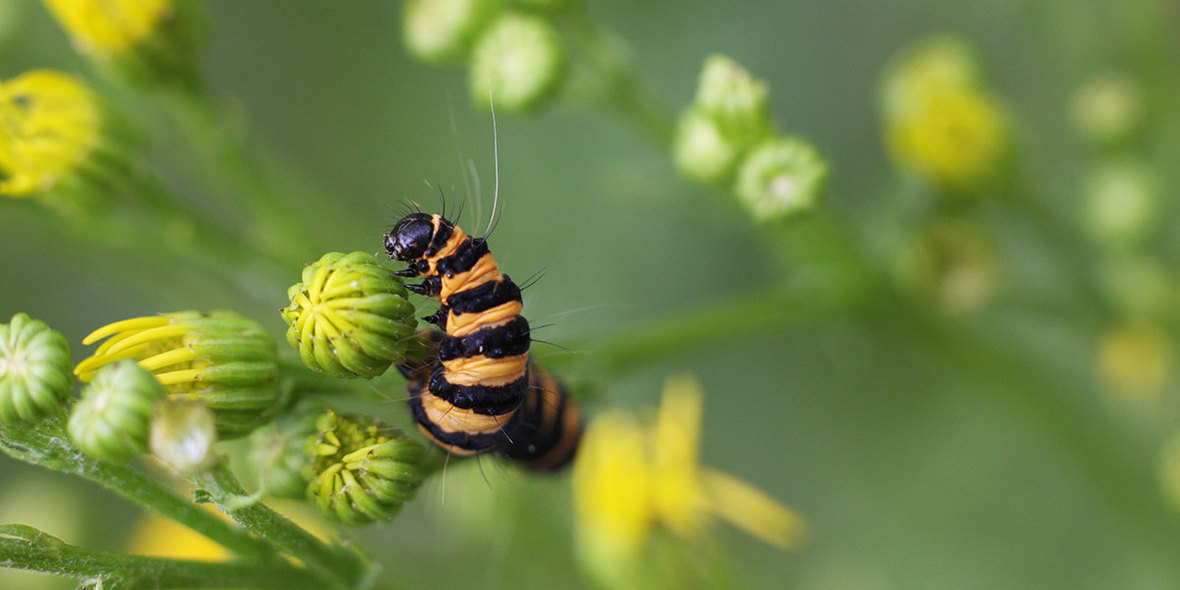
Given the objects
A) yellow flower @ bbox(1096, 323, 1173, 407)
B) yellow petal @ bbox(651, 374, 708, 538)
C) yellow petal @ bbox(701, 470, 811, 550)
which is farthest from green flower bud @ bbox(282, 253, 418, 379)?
yellow flower @ bbox(1096, 323, 1173, 407)

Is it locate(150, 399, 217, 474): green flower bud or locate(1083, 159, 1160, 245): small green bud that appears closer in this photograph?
locate(150, 399, 217, 474): green flower bud

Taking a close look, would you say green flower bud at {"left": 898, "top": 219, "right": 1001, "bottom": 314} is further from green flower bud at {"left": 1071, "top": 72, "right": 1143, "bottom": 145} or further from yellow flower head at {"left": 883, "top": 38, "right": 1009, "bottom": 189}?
green flower bud at {"left": 1071, "top": 72, "right": 1143, "bottom": 145}

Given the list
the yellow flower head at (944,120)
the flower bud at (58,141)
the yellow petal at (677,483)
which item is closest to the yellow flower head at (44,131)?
the flower bud at (58,141)

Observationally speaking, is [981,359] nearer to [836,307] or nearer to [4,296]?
[836,307]

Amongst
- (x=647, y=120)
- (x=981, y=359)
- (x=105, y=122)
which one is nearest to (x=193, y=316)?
(x=105, y=122)

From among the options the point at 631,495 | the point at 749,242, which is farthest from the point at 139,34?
the point at 749,242

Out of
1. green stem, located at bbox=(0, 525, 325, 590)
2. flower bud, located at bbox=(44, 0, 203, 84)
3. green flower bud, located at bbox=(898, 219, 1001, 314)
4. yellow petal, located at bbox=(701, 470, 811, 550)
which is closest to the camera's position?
green stem, located at bbox=(0, 525, 325, 590)

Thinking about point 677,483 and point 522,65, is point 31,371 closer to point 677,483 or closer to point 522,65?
point 522,65
